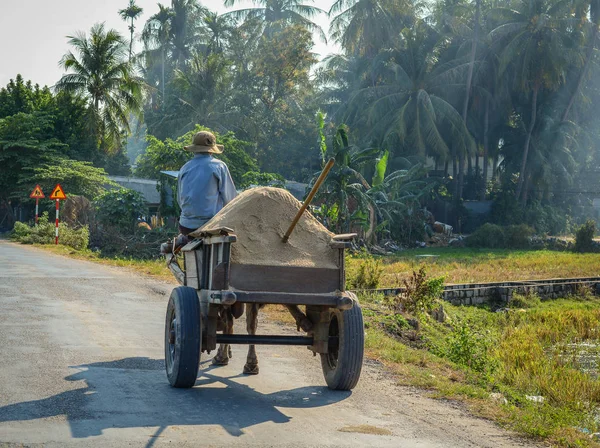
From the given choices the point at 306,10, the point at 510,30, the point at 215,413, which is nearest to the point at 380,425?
the point at 215,413

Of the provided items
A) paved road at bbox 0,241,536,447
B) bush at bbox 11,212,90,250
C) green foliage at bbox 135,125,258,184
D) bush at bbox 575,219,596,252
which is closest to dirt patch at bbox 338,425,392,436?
paved road at bbox 0,241,536,447

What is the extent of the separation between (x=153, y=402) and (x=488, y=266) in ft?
70.6

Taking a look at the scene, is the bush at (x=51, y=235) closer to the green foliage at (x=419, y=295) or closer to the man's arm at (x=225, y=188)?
the green foliage at (x=419, y=295)

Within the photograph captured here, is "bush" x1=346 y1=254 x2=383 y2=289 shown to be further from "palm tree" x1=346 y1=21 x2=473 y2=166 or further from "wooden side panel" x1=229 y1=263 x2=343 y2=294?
"palm tree" x1=346 y1=21 x2=473 y2=166

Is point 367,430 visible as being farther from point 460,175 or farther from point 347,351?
point 460,175

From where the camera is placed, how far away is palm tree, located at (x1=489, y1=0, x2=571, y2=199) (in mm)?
42594

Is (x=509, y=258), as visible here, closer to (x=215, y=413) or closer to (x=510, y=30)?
(x=510, y=30)

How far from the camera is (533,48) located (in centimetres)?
4309

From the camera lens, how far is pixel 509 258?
30.6 meters

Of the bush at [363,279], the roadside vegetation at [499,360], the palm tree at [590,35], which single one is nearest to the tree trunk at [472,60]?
the palm tree at [590,35]

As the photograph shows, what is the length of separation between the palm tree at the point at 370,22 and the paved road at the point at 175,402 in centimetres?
4273

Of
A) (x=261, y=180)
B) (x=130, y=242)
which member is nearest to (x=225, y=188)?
(x=130, y=242)

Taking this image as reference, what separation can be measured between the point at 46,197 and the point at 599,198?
122ft

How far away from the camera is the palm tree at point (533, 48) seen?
42594mm
